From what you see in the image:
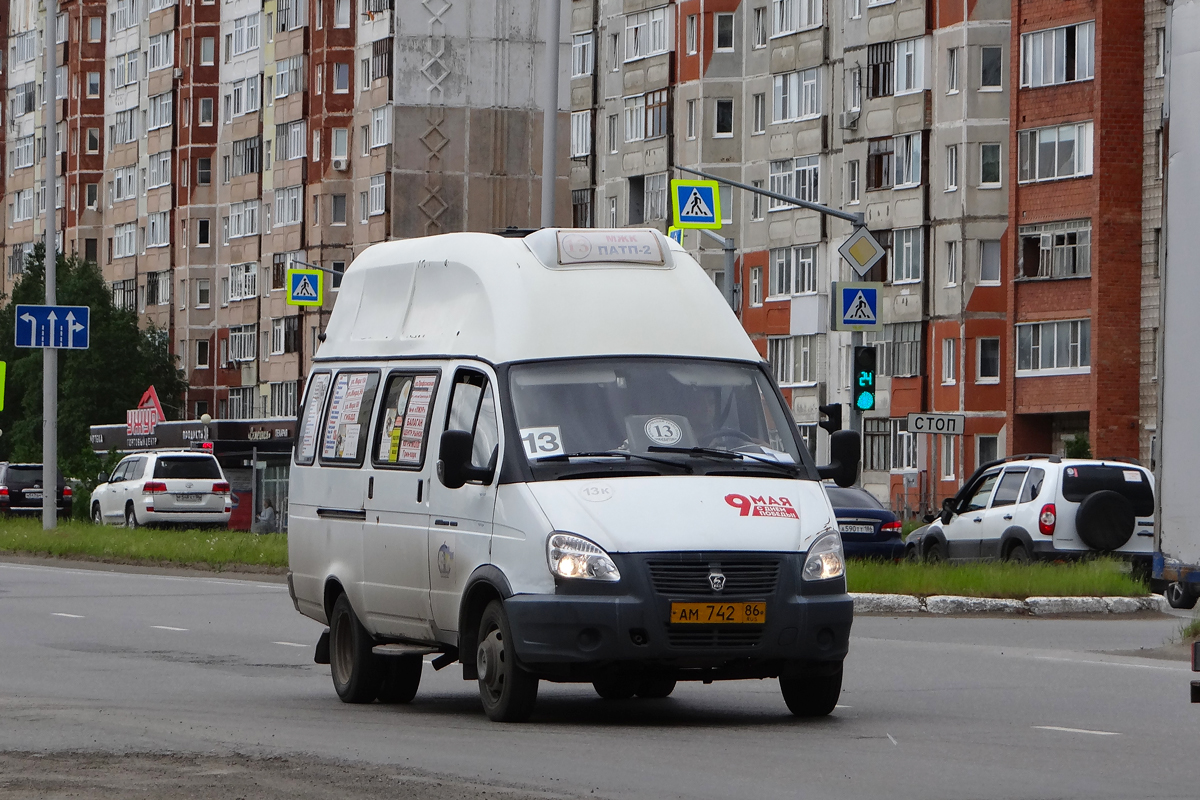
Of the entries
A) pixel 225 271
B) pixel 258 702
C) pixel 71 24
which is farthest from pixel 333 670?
pixel 71 24

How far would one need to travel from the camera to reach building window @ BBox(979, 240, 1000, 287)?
237 feet

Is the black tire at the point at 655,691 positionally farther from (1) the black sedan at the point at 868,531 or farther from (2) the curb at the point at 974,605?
(1) the black sedan at the point at 868,531

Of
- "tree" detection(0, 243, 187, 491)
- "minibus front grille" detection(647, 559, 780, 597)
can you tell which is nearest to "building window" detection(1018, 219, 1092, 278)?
"tree" detection(0, 243, 187, 491)

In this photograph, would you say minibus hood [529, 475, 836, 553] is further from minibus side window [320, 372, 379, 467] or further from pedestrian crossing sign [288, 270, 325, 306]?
pedestrian crossing sign [288, 270, 325, 306]

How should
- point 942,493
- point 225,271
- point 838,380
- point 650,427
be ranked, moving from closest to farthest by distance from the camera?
1. point 650,427
2. point 942,493
3. point 838,380
4. point 225,271

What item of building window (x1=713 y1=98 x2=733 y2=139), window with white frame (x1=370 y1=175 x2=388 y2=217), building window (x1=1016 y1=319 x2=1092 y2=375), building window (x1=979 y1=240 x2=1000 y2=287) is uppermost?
building window (x1=713 y1=98 x2=733 y2=139)

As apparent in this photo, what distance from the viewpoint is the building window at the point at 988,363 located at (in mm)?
72000

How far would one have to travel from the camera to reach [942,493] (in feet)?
237

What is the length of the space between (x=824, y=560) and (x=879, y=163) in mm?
63359

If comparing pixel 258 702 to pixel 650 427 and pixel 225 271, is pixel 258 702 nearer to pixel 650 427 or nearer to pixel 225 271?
pixel 650 427

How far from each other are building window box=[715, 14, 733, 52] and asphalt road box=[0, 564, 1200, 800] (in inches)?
2510

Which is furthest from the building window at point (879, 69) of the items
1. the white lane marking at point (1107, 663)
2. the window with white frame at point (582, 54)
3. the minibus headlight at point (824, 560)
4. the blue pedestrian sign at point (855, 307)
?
the minibus headlight at point (824, 560)

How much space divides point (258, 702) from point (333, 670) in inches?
23.4

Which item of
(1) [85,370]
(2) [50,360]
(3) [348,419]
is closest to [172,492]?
(2) [50,360]
